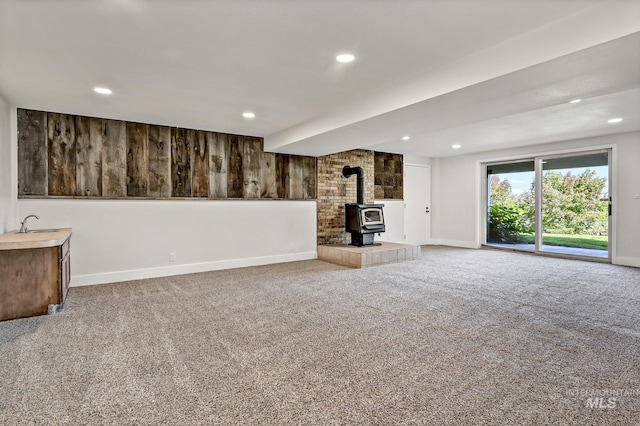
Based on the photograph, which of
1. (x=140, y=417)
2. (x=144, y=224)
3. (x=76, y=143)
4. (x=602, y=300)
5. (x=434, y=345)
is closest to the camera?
(x=140, y=417)

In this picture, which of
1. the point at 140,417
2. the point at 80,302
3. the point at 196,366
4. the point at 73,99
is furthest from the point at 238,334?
the point at 73,99

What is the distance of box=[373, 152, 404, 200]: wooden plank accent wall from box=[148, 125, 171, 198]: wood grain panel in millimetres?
4565

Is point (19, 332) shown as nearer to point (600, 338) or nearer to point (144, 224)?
point (144, 224)

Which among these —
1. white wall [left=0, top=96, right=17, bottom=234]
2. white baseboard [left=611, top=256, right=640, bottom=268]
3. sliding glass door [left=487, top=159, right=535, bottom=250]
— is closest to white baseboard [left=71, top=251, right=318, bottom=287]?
white wall [left=0, top=96, right=17, bottom=234]

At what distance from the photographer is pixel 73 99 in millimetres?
3906

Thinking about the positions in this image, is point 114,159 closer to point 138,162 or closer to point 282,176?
point 138,162

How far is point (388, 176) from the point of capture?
26.8 feet

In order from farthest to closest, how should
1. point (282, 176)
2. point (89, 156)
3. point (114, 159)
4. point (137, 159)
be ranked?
1. point (282, 176)
2. point (137, 159)
3. point (114, 159)
4. point (89, 156)

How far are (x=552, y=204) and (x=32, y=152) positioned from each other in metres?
8.98

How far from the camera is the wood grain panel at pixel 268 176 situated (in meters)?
6.19

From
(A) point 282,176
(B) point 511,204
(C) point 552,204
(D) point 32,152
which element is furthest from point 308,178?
(C) point 552,204

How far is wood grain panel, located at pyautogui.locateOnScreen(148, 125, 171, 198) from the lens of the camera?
16.8 feet

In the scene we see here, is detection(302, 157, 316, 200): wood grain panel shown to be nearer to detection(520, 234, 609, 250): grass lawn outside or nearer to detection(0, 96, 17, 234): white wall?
detection(0, 96, 17, 234): white wall

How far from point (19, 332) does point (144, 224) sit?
7.58 ft
